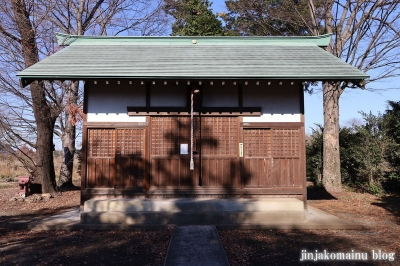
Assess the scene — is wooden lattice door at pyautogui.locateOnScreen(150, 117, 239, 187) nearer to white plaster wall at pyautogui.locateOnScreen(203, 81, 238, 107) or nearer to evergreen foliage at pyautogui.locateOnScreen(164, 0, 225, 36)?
white plaster wall at pyautogui.locateOnScreen(203, 81, 238, 107)

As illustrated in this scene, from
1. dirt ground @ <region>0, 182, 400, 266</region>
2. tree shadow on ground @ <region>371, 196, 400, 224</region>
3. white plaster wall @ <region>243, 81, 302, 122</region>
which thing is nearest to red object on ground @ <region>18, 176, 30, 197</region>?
dirt ground @ <region>0, 182, 400, 266</region>

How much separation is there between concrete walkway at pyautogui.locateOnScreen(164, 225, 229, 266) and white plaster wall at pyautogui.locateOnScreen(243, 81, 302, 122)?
322 centimetres

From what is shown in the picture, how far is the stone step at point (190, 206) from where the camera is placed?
25.5 feet

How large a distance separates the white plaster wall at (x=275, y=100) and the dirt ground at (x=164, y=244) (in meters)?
2.91

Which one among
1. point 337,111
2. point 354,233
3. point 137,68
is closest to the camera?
point 354,233

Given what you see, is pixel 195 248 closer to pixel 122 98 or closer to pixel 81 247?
pixel 81 247

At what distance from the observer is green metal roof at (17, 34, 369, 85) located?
7.73m

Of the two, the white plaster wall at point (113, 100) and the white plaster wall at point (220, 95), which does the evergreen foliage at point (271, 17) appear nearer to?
the white plaster wall at point (220, 95)

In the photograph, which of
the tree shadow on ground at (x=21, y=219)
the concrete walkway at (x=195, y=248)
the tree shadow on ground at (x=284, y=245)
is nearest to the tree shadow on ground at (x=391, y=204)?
the tree shadow on ground at (x=284, y=245)

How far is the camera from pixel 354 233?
6969 mm

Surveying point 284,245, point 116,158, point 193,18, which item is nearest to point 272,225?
point 284,245

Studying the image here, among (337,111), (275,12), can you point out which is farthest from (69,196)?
(275,12)

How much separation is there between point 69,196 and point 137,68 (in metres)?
6.97

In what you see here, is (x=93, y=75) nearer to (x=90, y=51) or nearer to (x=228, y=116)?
(x=90, y=51)
